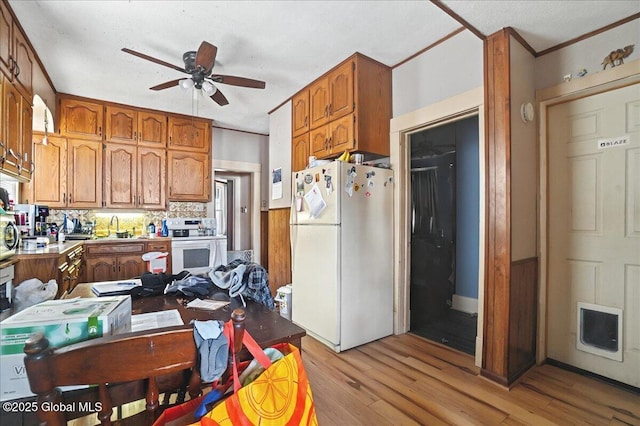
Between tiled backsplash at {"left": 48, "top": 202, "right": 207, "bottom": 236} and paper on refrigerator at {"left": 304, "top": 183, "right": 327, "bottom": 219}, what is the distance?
101 inches

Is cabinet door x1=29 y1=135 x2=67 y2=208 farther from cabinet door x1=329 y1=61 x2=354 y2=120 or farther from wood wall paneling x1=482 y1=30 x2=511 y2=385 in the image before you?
wood wall paneling x1=482 y1=30 x2=511 y2=385

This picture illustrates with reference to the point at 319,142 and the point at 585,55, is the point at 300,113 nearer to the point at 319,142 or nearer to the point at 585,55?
the point at 319,142

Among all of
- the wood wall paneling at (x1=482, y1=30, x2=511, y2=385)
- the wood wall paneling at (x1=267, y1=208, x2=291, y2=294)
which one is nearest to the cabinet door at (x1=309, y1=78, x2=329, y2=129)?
the wood wall paneling at (x1=267, y1=208, x2=291, y2=294)

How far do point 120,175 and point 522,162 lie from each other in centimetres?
444

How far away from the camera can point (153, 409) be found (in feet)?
2.35

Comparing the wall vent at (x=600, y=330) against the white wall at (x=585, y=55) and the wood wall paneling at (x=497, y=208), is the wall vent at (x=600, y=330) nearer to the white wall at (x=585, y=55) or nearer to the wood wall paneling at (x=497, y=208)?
the wood wall paneling at (x=497, y=208)

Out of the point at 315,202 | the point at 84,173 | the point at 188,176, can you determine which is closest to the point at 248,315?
the point at 315,202

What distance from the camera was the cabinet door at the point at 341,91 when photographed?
273 centimetres

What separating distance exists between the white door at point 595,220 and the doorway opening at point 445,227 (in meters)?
0.95

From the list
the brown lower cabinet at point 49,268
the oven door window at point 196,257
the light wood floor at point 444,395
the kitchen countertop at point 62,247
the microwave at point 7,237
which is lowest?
the light wood floor at point 444,395

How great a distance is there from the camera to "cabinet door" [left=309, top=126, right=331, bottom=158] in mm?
3025

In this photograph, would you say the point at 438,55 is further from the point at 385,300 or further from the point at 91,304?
the point at 91,304

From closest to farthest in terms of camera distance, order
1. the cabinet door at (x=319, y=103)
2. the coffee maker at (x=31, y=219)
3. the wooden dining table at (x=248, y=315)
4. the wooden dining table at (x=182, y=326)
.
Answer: the wooden dining table at (x=182, y=326) < the wooden dining table at (x=248, y=315) < the coffee maker at (x=31, y=219) < the cabinet door at (x=319, y=103)

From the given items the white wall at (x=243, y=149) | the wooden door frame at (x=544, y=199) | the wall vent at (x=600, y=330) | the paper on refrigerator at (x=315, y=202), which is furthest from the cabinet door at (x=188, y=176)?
the wall vent at (x=600, y=330)
